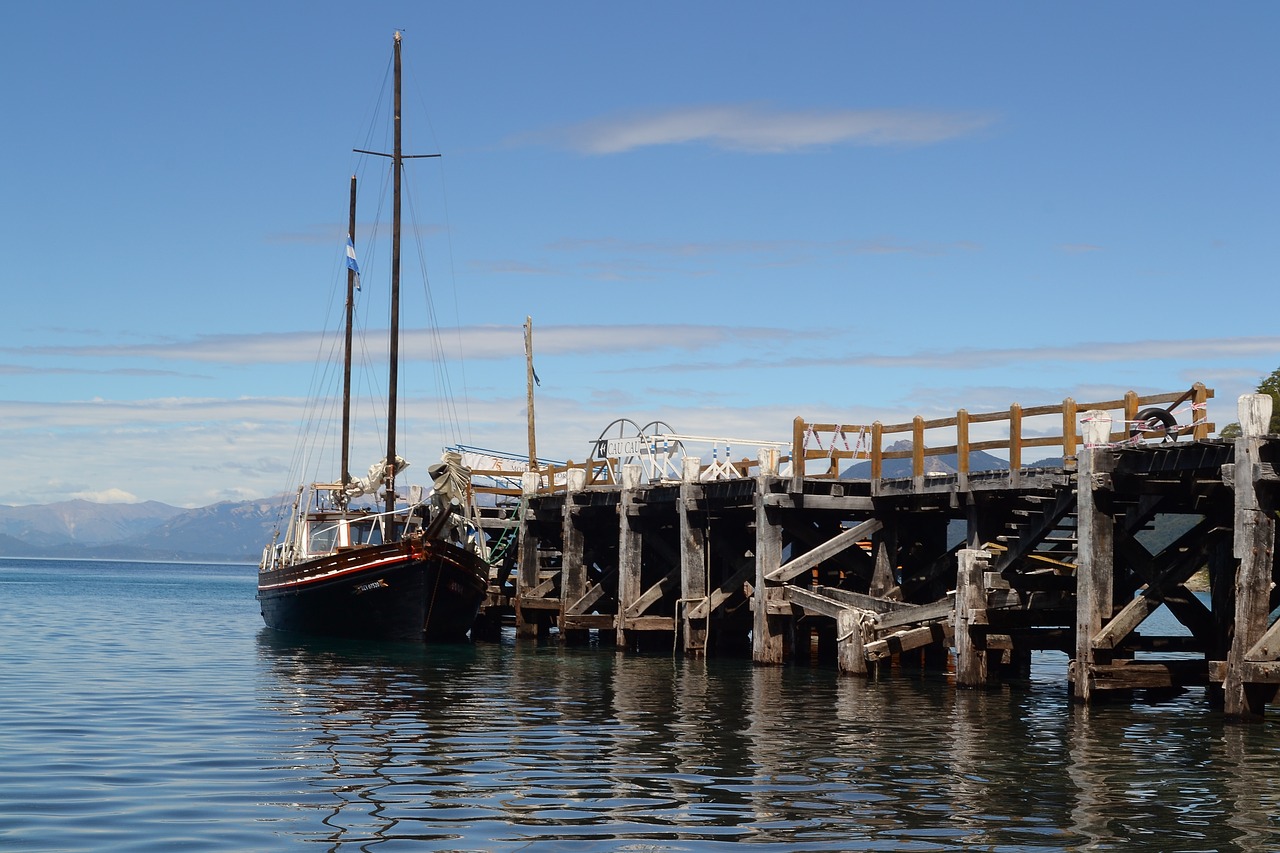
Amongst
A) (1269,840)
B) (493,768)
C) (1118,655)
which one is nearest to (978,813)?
(1269,840)

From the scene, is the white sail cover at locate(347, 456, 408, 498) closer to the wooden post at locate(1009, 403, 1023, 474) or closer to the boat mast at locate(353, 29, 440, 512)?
the boat mast at locate(353, 29, 440, 512)

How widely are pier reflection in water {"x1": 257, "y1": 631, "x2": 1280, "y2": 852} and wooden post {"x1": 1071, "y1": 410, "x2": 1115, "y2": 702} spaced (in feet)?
2.72

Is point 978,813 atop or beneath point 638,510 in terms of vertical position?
beneath

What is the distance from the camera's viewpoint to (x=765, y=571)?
1098 inches

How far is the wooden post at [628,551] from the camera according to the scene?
108 feet

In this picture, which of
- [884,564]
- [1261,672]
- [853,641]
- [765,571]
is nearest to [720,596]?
[765,571]

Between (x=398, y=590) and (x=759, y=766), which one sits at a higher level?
(x=398, y=590)

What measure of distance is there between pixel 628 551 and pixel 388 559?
589 centimetres

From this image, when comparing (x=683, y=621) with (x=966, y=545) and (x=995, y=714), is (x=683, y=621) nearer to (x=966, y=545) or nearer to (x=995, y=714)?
(x=966, y=545)

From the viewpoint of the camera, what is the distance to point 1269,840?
12.1 meters

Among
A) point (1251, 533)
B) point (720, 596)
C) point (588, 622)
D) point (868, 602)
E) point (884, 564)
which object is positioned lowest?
point (588, 622)

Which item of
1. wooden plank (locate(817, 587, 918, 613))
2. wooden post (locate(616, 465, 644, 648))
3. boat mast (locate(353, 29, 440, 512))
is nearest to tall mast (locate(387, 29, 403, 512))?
boat mast (locate(353, 29, 440, 512))

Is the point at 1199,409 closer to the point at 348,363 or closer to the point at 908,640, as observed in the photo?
the point at 908,640

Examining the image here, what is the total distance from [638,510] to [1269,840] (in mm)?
21793
